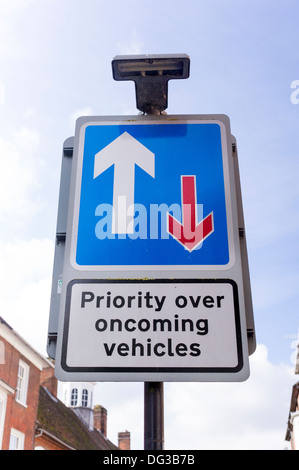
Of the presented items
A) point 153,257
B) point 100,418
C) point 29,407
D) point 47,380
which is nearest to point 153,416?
point 153,257

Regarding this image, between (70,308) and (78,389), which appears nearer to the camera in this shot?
(70,308)

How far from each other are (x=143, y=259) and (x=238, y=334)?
0.50 meters

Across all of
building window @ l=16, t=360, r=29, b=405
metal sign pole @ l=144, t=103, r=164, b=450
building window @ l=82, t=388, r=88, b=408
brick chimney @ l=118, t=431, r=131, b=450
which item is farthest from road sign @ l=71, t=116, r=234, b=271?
brick chimney @ l=118, t=431, r=131, b=450

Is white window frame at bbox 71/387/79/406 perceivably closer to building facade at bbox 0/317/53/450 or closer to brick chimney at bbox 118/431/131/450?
brick chimney at bbox 118/431/131/450

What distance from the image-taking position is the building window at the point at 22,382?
2141cm

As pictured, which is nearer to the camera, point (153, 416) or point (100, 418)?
point (153, 416)

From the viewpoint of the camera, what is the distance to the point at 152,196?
227 centimetres

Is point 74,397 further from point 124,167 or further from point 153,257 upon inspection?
point 153,257

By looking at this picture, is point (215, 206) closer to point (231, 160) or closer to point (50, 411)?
point (231, 160)

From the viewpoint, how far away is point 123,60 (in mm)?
2445

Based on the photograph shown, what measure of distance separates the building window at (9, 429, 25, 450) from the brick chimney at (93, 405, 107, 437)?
1761cm

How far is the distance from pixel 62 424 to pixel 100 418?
11.4 m

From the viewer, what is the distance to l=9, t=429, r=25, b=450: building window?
19906 mm

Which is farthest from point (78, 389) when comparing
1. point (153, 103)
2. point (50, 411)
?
point (153, 103)
